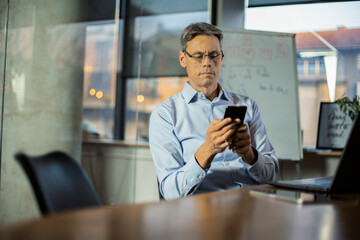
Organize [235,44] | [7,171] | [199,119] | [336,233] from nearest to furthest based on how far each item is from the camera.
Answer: [336,233] < [199,119] < [7,171] < [235,44]

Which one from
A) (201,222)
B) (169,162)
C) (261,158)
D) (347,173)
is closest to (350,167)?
(347,173)

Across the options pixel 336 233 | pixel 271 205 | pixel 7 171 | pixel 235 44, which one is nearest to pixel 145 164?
pixel 235 44

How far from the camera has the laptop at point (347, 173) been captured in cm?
114

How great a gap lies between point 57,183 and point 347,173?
33.7 inches

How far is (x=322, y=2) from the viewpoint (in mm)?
3986

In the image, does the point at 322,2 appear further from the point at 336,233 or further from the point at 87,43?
the point at 336,233

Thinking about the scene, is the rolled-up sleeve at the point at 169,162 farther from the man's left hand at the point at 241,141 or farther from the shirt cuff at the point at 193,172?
the man's left hand at the point at 241,141

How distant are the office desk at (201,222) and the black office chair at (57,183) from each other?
5.1 inches

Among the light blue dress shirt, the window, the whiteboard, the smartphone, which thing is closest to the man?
the light blue dress shirt

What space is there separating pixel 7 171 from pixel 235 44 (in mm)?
2181

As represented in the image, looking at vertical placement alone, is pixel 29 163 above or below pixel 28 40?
below

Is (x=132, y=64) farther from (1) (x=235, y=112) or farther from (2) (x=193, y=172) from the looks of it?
(1) (x=235, y=112)

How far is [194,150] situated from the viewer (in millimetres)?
1917

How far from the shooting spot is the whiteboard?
11.3 ft
